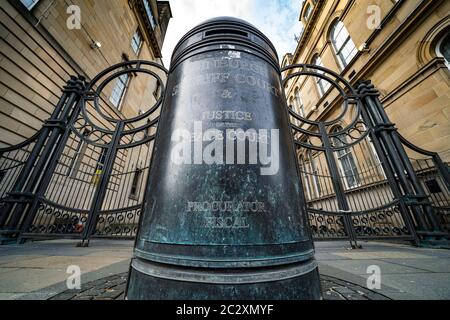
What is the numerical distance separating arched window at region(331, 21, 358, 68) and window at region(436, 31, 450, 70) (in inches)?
165

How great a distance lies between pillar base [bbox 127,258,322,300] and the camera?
36.0 inches

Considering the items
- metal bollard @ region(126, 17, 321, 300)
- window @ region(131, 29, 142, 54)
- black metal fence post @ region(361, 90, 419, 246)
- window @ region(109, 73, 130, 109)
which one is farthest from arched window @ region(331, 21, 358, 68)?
window @ region(131, 29, 142, 54)

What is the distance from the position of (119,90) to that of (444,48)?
641 inches

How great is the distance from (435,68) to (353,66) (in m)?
4.62

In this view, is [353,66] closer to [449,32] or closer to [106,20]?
[449,32]

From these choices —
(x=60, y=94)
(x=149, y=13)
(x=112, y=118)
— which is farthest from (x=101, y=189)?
(x=149, y=13)

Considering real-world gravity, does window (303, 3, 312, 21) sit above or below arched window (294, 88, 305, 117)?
above

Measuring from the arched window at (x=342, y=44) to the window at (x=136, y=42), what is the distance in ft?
49.0

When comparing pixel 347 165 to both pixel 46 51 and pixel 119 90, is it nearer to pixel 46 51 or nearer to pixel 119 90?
pixel 46 51

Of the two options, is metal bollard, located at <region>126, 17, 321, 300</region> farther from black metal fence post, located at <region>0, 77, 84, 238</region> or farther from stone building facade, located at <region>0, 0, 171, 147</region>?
stone building facade, located at <region>0, 0, 171, 147</region>

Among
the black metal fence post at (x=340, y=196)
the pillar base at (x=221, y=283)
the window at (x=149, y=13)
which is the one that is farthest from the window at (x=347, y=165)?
the window at (x=149, y=13)

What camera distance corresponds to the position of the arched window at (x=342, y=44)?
10934mm

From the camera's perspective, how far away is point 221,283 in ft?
3.01

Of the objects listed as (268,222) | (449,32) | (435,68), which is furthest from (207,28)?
(449,32)
